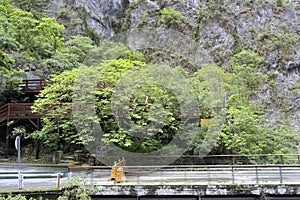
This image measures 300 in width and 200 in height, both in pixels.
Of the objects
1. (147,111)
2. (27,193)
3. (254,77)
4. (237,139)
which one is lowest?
(27,193)

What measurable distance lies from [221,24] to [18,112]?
28.2 metres

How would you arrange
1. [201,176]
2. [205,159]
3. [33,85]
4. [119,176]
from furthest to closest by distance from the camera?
[33,85]
[205,159]
[201,176]
[119,176]

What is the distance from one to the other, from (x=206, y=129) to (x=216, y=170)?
4184 millimetres

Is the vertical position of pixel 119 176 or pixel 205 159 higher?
pixel 205 159

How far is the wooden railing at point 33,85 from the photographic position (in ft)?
62.3

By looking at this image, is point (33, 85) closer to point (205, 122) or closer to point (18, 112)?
point (18, 112)

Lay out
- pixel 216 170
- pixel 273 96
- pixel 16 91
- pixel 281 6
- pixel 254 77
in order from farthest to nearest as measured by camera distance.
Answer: pixel 281 6, pixel 273 96, pixel 254 77, pixel 16 91, pixel 216 170

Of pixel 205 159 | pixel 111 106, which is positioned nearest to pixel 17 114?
pixel 111 106

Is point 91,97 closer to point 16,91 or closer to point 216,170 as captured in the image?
point 216,170

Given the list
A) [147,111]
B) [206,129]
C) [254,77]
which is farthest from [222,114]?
[254,77]

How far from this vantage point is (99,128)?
13.8 metres

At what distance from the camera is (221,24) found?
1449 inches

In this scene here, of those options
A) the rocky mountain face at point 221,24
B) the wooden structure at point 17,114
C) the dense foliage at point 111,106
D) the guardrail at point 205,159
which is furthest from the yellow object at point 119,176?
the rocky mountain face at point 221,24

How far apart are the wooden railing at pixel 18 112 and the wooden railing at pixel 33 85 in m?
2.35
